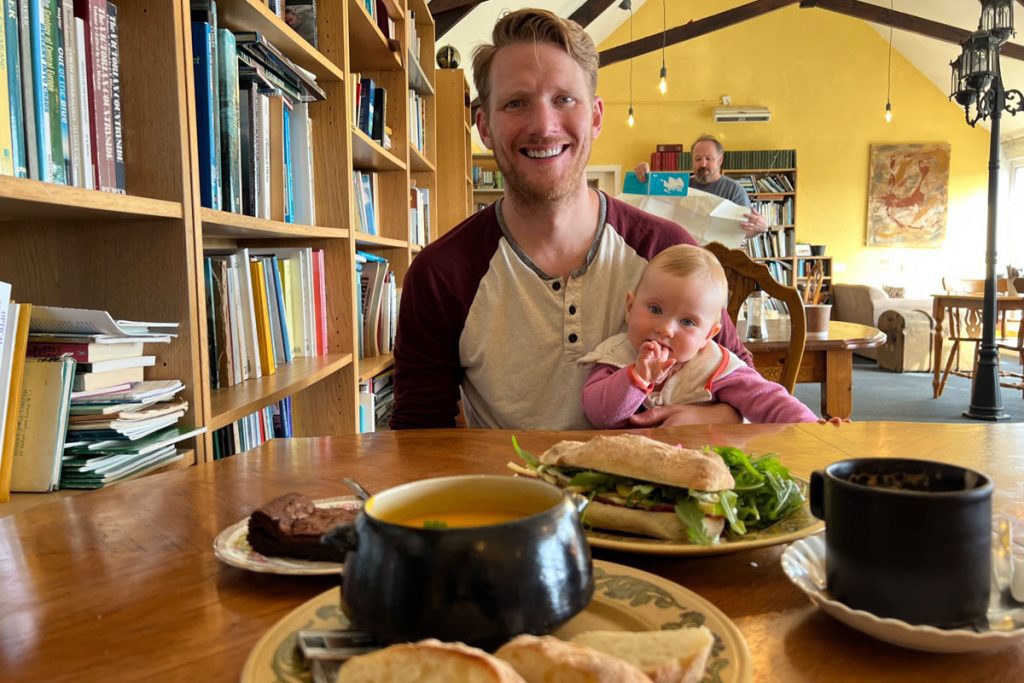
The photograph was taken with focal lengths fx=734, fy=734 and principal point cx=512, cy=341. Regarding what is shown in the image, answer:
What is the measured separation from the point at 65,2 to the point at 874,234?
9898 millimetres

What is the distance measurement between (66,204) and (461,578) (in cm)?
82

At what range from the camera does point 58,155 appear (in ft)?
3.36

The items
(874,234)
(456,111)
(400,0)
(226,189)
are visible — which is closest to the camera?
(226,189)

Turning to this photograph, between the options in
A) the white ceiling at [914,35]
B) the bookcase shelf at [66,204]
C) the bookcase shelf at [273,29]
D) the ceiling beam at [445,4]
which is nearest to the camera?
the bookcase shelf at [66,204]

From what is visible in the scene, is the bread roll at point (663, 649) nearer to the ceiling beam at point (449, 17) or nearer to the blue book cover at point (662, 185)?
the blue book cover at point (662, 185)

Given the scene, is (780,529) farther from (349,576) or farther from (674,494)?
(349,576)

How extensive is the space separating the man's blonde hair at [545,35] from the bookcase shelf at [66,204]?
0.87 meters

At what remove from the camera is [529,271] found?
63.7 inches

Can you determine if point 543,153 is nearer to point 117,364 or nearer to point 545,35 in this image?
point 545,35

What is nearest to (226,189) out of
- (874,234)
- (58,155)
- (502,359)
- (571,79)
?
(58,155)

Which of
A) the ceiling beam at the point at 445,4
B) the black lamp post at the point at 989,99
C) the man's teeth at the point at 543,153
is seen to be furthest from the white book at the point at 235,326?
the black lamp post at the point at 989,99

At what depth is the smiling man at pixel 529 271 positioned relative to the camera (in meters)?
1.60

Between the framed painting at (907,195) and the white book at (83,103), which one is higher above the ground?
the framed painting at (907,195)

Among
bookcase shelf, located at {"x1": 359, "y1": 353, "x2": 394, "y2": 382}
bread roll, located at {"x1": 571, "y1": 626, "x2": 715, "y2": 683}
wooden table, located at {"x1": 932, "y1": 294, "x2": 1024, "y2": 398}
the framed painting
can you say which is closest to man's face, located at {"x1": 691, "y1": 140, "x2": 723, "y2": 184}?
wooden table, located at {"x1": 932, "y1": 294, "x2": 1024, "y2": 398}
